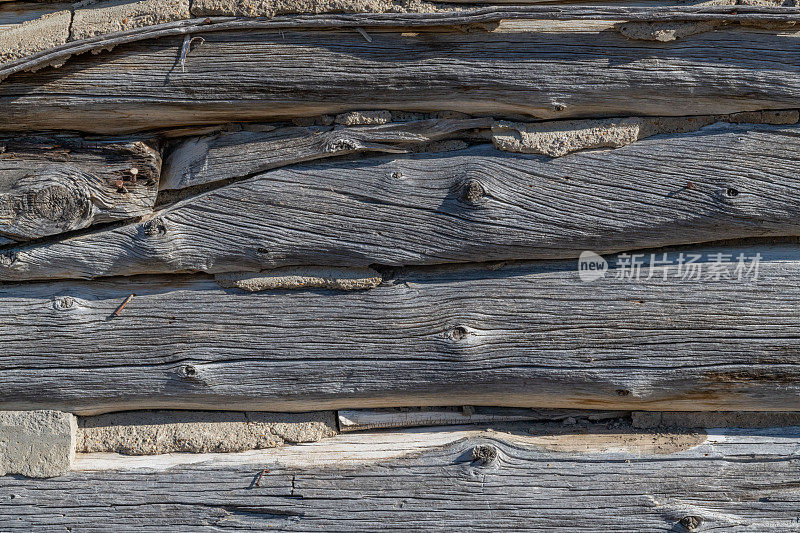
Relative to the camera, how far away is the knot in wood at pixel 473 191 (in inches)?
76.6

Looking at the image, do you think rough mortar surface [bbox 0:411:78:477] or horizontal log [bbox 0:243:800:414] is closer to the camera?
horizontal log [bbox 0:243:800:414]

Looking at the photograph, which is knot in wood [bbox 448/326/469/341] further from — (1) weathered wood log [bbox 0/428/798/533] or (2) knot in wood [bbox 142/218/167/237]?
(2) knot in wood [bbox 142/218/167/237]

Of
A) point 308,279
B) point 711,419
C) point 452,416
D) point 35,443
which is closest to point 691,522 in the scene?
point 711,419

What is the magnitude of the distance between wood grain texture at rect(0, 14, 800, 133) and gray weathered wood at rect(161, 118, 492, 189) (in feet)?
0.23

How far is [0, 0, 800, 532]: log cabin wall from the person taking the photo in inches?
76.0

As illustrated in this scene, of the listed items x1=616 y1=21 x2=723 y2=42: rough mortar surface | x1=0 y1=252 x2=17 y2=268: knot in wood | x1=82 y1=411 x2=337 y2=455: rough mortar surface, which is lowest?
x1=82 y1=411 x2=337 y2=455: rough mortar surface

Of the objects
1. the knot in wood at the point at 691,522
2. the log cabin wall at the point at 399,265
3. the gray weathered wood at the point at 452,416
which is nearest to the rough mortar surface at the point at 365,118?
the log cabin wall at the point at 399,265

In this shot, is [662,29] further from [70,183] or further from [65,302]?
[65,302]

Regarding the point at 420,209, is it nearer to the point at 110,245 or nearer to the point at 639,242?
the point at 639,242

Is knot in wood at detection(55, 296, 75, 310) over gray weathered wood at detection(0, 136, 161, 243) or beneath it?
beneath

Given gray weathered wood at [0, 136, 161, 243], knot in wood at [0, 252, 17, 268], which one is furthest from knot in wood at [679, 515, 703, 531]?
knot in wood at [0, 252, 17, 268]

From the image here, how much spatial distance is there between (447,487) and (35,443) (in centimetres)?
143

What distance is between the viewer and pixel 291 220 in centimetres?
203

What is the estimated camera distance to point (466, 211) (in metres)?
1.99
